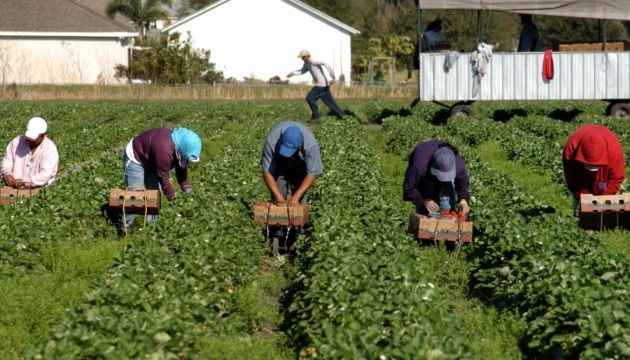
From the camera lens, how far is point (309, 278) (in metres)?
9.21

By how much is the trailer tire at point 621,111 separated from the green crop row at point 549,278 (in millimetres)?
15672

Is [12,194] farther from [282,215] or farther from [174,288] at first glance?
[174,288]

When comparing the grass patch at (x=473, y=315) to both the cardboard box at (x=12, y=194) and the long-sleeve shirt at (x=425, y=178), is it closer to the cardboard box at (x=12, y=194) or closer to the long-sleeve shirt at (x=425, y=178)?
the long-sleeve shirt at (x=425, y=178)

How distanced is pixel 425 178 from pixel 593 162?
1.80 meters

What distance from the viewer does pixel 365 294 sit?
798 centimetres

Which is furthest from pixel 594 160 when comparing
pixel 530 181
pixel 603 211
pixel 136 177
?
A: pixel 136 177

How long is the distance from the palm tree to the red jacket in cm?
→ 6414

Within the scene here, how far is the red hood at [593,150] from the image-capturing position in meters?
11.7

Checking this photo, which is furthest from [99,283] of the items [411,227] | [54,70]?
[54,70]

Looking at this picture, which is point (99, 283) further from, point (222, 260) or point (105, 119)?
point (105, 119)

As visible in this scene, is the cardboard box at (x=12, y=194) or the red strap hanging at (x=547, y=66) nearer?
the cardboard box at (x=12, y=194)

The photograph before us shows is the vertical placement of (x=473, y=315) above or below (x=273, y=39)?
below

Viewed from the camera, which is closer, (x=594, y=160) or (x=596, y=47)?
(x=594, y=160)

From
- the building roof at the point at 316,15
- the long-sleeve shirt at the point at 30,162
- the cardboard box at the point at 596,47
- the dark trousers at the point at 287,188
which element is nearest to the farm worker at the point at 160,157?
the dark trousers at the point at 287,188
